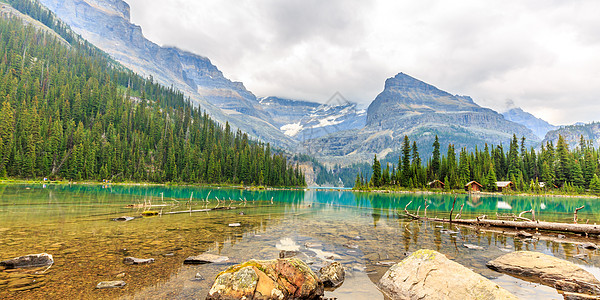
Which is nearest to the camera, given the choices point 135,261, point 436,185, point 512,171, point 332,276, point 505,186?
point 332,276

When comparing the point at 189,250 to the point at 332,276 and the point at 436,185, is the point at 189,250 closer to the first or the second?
the point at 332,276

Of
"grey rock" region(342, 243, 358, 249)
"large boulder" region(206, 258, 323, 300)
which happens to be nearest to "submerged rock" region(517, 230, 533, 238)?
"grey rock" region(342, 243, 358, 249)

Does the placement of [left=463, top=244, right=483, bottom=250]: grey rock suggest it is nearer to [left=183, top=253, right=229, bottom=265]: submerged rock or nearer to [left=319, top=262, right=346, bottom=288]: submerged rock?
[left=319, top=262, right=346, bottom=288]: submerged rock

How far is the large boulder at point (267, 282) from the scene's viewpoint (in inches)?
326

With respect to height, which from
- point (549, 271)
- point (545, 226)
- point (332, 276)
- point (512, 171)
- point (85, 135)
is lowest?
point (332, 276)

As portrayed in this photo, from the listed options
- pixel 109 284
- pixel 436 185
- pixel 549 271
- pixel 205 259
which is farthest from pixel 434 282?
pixel 436 185

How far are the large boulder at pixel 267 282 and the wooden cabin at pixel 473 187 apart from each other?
437 feet

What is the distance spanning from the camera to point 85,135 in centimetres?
13562

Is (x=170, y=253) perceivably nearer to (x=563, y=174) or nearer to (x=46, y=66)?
(x=563, y=174)

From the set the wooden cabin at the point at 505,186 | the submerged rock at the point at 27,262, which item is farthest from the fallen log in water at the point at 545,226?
the wooden cabin at the point at 505,186

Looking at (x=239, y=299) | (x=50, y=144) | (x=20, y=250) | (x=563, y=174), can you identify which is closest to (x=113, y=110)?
(x=50, y=144)

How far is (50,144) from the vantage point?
11331 centimetres

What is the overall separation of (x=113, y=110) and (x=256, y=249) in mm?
188735

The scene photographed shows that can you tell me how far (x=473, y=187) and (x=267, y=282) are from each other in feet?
457
